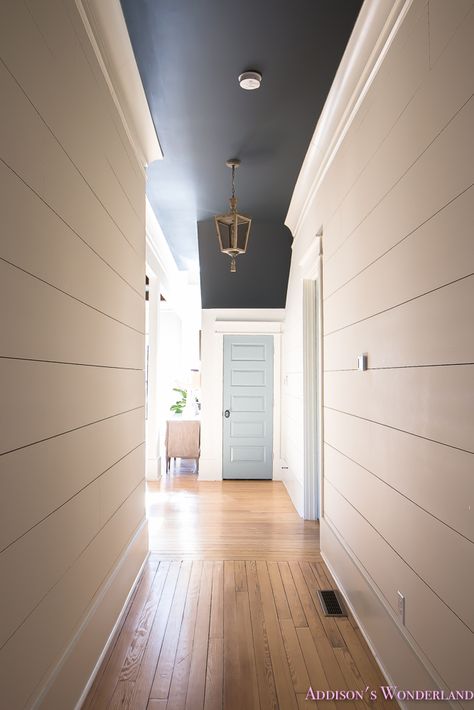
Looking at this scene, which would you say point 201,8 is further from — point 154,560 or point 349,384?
point 154,560

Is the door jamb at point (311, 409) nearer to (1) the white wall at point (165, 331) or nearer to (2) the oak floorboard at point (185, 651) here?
(2) the oak floorboard at point (185, 651)

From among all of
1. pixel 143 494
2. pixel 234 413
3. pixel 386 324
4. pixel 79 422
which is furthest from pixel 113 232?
pixel 234 413

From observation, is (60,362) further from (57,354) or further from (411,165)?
(411,165)

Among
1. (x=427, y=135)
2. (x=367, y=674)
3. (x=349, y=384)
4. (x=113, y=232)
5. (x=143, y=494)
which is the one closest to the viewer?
(x=427, y=135)

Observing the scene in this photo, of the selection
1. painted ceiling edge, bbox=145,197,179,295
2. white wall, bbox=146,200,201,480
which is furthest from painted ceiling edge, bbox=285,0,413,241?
white wall, bbox=146,200,201,480

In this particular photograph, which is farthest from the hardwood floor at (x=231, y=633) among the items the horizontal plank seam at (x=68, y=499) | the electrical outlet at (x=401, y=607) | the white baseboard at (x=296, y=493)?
the horizontal plank seam at (x=68, y=499)

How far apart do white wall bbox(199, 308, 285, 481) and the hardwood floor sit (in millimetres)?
2424

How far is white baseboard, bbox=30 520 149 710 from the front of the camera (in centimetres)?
171

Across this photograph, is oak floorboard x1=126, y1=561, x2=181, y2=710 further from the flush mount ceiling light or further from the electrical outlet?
the flush mount ceiling light

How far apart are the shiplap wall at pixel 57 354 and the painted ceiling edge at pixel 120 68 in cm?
10

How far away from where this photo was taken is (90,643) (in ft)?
7.05

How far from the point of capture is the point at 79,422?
2055 mm

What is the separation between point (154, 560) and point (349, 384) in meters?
2.08

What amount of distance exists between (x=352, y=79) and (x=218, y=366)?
471cm
